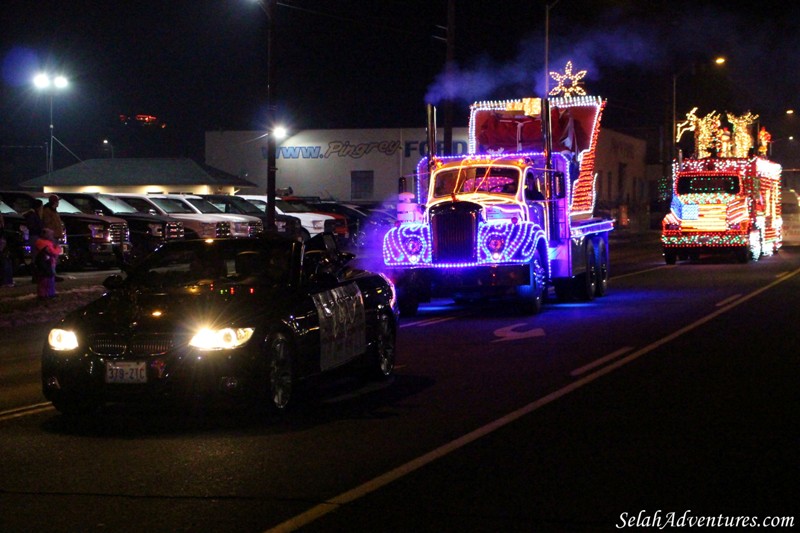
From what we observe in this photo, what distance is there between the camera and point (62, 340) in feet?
32.1

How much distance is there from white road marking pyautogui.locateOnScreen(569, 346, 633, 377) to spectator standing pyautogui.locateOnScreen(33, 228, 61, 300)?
35.6ft

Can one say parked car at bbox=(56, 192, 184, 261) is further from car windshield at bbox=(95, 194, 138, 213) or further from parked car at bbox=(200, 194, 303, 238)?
parked car at bbox=(200, 194, 303, 238)

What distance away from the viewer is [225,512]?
6.98m

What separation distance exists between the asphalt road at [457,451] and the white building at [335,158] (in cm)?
5350

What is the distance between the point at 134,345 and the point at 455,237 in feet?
35.5

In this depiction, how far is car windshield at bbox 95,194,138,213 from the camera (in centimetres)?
3186

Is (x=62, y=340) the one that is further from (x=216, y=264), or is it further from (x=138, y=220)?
(x=138, y=220)

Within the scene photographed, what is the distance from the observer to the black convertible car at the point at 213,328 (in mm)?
9398

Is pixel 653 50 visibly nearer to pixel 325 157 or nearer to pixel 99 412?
pixel 325 157

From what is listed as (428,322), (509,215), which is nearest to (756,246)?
(509,215)

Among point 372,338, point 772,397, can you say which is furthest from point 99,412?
point 772,397

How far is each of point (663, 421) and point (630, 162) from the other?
72723 millimetres

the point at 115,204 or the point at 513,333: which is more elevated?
the point at 115,204

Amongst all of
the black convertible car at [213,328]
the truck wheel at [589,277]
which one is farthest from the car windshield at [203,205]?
the black convertible car at [213,328]
